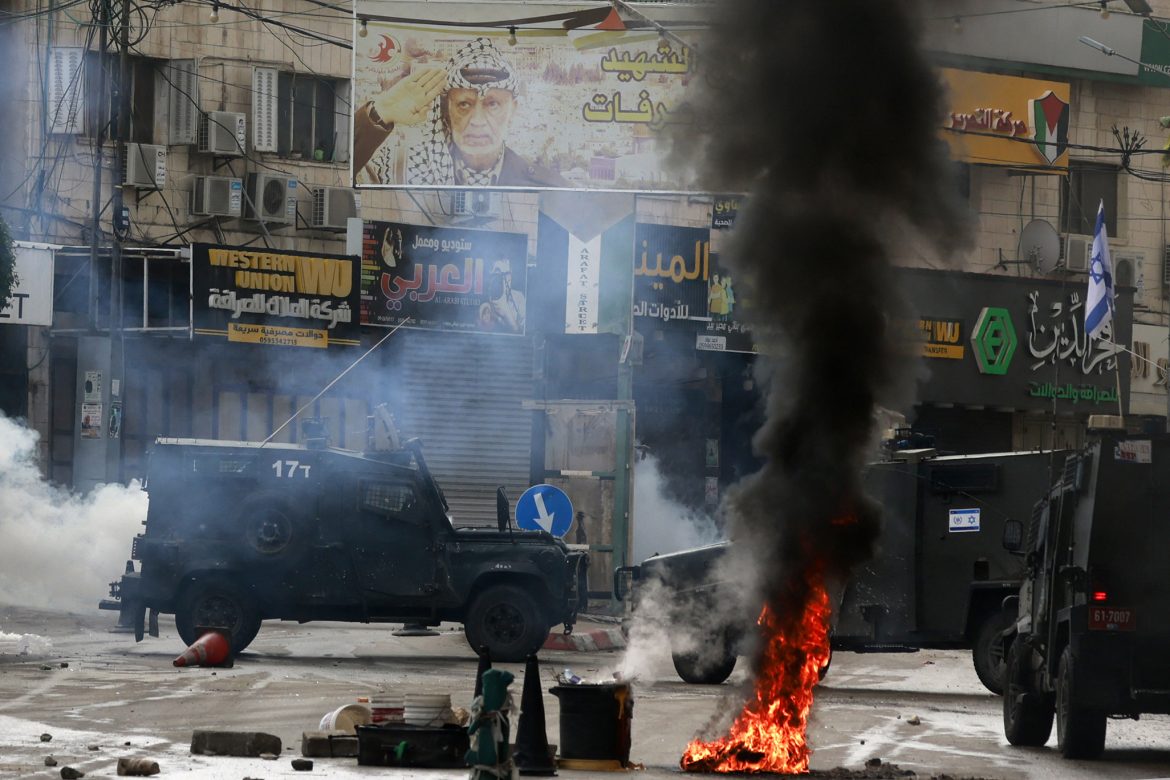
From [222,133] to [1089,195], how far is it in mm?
17138

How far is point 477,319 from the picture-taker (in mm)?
28625

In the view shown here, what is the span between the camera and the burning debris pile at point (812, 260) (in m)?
11.4

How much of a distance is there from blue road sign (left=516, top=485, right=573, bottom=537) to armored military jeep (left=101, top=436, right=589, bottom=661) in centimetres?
240

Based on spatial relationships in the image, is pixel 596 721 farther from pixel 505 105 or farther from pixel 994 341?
pixel 994 341

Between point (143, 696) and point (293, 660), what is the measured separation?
4524 mm

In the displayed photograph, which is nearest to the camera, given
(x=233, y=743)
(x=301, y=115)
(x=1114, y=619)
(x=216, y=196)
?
(x=233, y=743)

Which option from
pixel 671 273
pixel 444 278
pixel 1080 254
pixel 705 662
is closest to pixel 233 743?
pixel 705 662

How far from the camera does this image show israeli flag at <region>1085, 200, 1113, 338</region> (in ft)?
70.0

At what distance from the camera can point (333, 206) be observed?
2966cm

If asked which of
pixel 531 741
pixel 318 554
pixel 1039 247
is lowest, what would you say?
pixel 531 741

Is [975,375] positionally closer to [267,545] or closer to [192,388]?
[192,388]

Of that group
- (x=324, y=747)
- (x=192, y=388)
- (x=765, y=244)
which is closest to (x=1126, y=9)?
(x=192, y=388)

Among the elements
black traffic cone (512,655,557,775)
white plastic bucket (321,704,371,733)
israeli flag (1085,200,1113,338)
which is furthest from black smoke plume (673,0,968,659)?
israeli flag (1085,200,1113,338)

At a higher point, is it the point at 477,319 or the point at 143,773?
the point at 477,319
